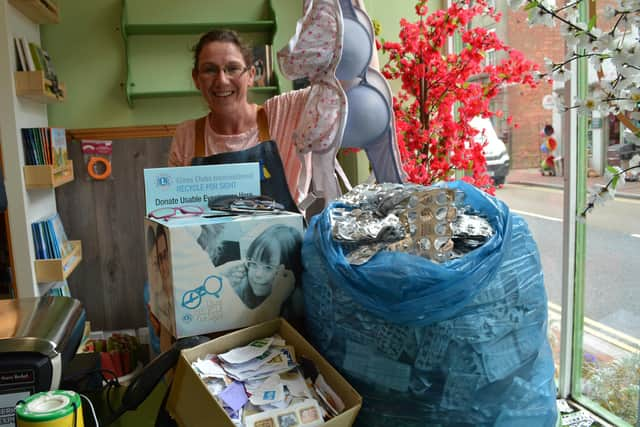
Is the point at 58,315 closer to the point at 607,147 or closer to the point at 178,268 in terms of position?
the point at 178,268

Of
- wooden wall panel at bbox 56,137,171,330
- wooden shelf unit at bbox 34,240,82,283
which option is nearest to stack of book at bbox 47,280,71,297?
wooden shelf unit at bbox 34,240,82,283

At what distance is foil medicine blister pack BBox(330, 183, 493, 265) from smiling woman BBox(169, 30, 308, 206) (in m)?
0.71

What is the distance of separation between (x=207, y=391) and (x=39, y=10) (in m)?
2.59

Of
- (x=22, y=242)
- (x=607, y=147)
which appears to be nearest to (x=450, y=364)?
(x=607, y=147)

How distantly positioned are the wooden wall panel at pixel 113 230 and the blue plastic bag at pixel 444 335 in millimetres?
2602

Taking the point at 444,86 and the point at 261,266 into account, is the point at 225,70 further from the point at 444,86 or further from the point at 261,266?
the point at 444,86

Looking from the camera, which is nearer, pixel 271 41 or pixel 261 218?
pixel 261 218

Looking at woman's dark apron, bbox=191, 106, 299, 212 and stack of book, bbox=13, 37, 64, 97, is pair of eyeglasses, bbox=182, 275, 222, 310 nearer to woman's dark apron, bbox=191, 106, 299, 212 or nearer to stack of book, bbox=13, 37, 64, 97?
woman's dark apron, bbox=191, 106, 299, 212

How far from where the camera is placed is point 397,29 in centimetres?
315

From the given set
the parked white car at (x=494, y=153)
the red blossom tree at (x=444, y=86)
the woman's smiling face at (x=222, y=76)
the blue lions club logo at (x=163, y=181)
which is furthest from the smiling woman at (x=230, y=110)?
the parked white car at (x=494, y=153)

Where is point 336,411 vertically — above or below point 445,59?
below

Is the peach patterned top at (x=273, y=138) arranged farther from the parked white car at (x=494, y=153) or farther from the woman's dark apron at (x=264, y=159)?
the parked white car at (x=494, y=153)

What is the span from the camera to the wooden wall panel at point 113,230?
125 inches

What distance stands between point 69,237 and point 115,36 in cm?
118
